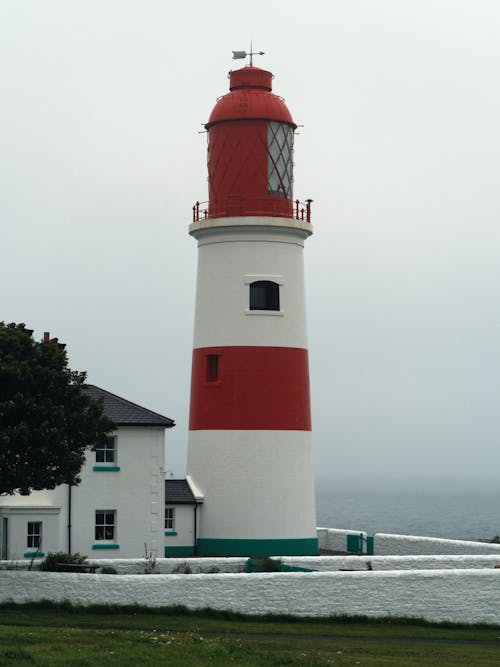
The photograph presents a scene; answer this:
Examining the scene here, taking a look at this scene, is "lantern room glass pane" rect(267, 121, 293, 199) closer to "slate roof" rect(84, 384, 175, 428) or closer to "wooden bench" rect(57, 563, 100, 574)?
"slate roof" rect(84, 384, 175, 428)

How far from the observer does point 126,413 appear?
37625 mm

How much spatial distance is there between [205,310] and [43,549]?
8.37m

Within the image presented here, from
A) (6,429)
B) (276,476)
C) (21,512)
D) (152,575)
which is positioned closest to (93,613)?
(152,575)

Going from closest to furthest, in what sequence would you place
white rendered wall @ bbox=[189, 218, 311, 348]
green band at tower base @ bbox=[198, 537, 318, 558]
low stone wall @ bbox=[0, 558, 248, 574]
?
low stone wall @ bbox=[0, 558, 248, 574]
green band at tower base @ bbox=[198, 537, 318, 558]
white rendered wall @ bbox=[189, 218, 311, 348]

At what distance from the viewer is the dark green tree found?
30438 mm

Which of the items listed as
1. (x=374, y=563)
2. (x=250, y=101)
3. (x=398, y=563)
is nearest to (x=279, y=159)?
(x=250, y=101)

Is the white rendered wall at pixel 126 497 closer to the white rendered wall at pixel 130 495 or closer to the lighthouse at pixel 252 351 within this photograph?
the white rendered wall at pixel 130 495

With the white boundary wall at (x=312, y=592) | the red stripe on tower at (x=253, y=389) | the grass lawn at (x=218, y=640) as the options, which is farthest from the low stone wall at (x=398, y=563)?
the red stripe on tower at (x=253, y=389)

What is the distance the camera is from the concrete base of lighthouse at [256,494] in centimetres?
3731

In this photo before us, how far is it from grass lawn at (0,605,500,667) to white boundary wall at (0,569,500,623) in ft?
1.08

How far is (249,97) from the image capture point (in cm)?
3828

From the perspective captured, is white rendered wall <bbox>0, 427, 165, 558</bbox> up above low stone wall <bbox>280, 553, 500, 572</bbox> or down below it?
above

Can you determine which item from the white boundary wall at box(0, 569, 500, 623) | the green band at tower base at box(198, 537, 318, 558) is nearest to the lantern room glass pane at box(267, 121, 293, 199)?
the green band at tower base at box(198, 537, 318, 558)

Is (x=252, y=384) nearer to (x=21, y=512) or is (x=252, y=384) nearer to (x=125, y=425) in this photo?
(x=125, y=425)
